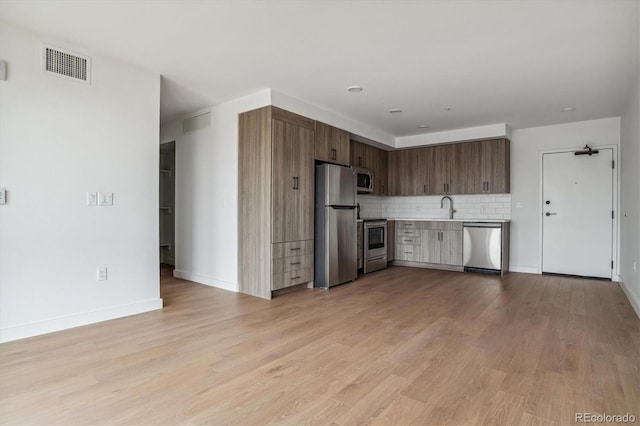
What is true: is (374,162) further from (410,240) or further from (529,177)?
(529,177)

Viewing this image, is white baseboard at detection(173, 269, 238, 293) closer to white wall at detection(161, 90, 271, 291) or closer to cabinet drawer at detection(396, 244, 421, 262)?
white wall at detection(161, 90, 271, 291)

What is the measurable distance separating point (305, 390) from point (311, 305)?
6.20 ft

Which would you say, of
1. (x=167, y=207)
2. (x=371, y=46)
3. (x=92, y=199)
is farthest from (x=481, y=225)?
(x=167, y=207)

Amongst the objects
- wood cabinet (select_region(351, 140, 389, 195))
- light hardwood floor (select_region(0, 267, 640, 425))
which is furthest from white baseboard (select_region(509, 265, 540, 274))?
wood cabinet (select_region(351, 140, 389, 195))

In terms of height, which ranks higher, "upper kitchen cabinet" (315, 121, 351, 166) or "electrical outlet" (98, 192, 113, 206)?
"upper kitchen cabinet" (315, 121, 351, 166)

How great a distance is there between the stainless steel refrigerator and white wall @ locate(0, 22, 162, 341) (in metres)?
2.08

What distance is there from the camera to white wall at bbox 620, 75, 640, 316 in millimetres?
3746

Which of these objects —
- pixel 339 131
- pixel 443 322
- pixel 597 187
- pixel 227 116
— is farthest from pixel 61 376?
pixel 597 187

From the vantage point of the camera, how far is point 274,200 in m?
4.25

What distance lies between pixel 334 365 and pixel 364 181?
4180 millimetres

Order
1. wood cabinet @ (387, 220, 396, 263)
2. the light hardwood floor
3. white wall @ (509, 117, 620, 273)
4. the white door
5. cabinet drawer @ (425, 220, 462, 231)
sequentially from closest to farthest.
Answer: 1. the light hardwood floor
2. the white door
3. white wall @ (509, 117, 620, 273)
4. cabinet drawer @ (425, 220, 462, 231)
5. wood cabinet @ (387, 220, 396, 263)

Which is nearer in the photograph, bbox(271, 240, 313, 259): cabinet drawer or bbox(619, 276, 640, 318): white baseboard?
bbox(619, 276, 640, 318): white baseboard

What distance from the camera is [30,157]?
2.90m

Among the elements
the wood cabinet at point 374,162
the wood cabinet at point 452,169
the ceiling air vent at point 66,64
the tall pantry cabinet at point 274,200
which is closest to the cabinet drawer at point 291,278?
the tall pantry cabinet at point 274,200
